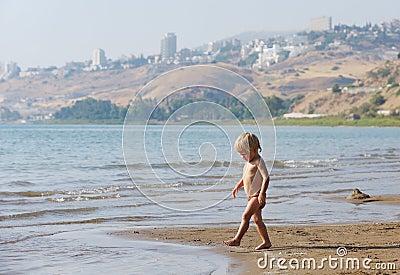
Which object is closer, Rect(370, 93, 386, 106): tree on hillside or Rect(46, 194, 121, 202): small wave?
Rect(46, 194, 121, 202): small wave

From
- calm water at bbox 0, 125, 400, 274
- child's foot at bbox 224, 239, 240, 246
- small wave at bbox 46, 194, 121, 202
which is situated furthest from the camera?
small wave at bbox 46, 194, 121, 202

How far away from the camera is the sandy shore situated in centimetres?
952

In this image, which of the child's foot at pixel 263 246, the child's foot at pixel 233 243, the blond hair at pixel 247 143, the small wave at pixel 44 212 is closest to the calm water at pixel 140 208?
the small wave at pixel 44 212

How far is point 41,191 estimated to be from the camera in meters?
24.0

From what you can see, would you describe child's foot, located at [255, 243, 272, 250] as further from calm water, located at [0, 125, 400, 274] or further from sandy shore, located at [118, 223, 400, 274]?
calm water, located at [0, 125, 400, 274]

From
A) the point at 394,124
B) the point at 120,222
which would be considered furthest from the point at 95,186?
the point at 394,124

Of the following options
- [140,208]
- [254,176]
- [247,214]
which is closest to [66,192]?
[140,208]

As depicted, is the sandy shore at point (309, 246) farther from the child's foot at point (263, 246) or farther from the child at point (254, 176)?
the child at point (254, 176)

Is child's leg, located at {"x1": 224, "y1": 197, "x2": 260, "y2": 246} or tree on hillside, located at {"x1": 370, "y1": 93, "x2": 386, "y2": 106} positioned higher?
child's leg, located at {"x1": 224, "y1": 197, "x2": 260, "y2": 246}

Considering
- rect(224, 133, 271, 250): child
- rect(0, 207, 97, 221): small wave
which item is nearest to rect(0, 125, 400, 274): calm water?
rect(0, 207, 97, 221): small wave

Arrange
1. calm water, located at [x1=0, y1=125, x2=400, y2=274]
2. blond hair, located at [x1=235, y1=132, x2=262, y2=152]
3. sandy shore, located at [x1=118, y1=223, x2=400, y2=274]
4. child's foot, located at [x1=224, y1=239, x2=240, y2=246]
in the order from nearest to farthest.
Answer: sandy shore, located at [x1=118, y1=223, x2=400, y2=274], blond hair, located at [x1=235, y1=132, x2=262, y2=152], calm water, located at [x1=0, y1=125, x2=400, y2=274], child's foot, located at [x1=224, y1=239, x2=240, y2=246]

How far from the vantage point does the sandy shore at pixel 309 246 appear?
9523 millimetres

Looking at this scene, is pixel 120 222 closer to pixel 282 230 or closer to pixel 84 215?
pixel 84 215

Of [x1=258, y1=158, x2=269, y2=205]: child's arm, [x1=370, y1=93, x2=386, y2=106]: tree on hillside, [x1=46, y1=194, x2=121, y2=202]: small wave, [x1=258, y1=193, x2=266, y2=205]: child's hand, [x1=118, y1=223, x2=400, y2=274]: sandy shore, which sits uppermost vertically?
[x1=258, y1=158, x2=269, y2=205]: child's arm
